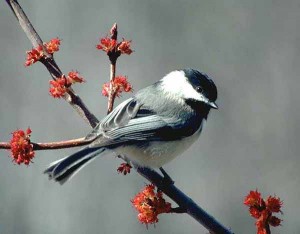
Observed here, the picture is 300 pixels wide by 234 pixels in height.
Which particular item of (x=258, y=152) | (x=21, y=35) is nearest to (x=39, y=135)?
(x=21, y=35)

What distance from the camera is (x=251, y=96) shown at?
6086 millimetres

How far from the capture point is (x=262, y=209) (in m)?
1.63

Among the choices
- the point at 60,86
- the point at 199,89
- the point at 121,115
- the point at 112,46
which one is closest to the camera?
the point at 60,86

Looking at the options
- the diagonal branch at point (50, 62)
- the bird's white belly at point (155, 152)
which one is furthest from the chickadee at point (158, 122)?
the diagonal branch at point (50, 62)

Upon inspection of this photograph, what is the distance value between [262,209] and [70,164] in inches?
23.1

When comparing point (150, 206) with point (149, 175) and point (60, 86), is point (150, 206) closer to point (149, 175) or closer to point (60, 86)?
point (149, 175)

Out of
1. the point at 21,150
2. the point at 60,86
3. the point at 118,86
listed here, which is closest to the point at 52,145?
the point at 21,150

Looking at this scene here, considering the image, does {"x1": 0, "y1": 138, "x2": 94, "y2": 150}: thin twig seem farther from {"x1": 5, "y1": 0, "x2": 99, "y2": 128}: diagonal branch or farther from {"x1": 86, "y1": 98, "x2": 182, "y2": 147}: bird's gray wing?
{"x1": 86, "y1": 98, "x2": 182, "y2": 147}: bird's gray wing

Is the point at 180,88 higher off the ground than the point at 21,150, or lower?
higher

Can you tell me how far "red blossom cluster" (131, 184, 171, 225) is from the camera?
5.61ft

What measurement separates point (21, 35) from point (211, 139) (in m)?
1.86

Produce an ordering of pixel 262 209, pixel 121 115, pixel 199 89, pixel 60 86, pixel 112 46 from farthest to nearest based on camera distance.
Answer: pixel 199 89 < pixel 121 115 < pixel 112 46 < pixel 60 86 < pixel 262 209

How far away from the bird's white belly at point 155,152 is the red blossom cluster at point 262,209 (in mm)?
619

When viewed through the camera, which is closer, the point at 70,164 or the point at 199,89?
the point at 70,164
